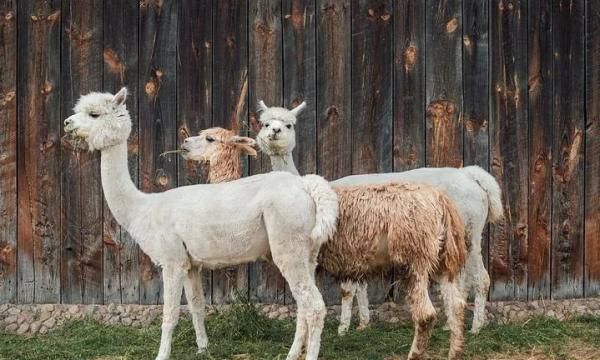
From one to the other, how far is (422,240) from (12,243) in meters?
3.93

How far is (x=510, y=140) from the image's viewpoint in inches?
300

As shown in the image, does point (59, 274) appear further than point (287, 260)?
Yes

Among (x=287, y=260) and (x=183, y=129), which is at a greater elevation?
(x=183, y=129)

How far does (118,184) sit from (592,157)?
166 inches

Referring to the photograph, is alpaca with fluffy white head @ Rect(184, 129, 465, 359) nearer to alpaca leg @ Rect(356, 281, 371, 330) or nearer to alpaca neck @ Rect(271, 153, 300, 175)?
alpaca neck @ Rect(271, 153, 300, 175)

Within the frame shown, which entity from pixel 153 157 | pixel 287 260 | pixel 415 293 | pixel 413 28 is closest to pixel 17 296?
pixel 153 157

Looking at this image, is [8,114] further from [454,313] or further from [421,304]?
[454,313]

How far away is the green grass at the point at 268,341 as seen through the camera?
638 cm

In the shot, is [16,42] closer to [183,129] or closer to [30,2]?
[30,2]

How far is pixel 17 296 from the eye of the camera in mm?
7664

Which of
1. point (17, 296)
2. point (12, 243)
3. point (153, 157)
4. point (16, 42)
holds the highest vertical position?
point (16, 42)

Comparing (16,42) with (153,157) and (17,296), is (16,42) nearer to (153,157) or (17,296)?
(153,157)

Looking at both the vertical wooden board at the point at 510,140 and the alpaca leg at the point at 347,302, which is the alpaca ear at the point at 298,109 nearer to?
the alpaca leg at the point at 347,302

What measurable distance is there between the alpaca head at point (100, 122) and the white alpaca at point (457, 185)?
4.36 feet
